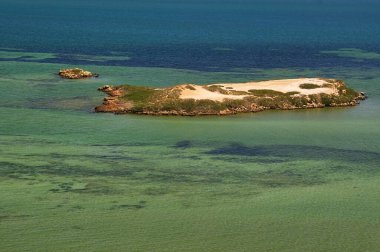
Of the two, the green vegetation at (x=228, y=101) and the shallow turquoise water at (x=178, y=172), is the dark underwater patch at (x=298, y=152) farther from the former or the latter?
the green vegetation at (x=228, y=101)

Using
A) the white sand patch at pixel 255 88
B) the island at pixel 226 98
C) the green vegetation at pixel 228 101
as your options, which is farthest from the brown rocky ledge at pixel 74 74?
the white sand patch at pixel 255 88

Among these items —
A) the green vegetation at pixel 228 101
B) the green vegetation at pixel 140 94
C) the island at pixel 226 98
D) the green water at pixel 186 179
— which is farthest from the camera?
the green vegetation at pixel 140 94

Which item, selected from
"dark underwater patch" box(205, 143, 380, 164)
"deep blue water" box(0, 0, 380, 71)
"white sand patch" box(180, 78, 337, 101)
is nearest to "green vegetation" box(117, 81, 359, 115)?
"white sand patch" box(180, 78, 337, 101)

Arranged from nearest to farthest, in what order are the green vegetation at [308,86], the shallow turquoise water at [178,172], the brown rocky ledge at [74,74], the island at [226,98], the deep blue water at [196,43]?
the shallow turquoise water at [178,172] < the island at [226,98] < the green vegetation at [308,86] < the brown rocky ledge at [74,74] < the deep blue water at [196,43]

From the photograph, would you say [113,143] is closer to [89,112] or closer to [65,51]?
[89,112]

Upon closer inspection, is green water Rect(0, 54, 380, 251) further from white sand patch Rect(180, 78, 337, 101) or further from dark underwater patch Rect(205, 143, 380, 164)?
white sand patch Rect(180, 78, 337, 101)

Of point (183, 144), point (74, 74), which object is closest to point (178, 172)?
point (183, 144)
